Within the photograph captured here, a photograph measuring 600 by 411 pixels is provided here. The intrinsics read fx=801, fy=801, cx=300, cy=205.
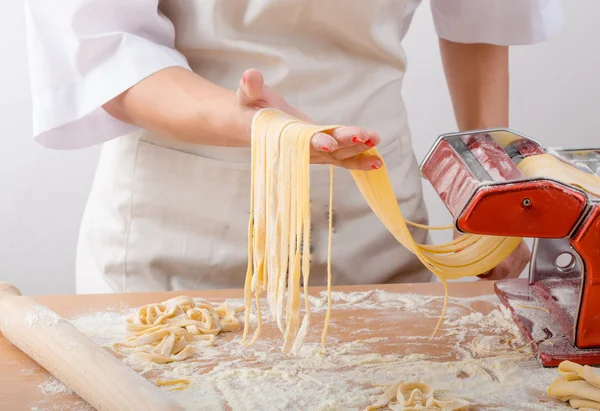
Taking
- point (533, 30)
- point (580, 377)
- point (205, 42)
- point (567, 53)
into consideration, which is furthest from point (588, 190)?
point (567, 53)

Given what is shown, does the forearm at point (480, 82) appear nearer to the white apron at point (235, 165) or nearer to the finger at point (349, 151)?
the white apron at point (235, 165)

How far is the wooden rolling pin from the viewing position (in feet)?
3.47

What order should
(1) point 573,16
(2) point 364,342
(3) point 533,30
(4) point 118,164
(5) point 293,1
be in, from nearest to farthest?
(2) point 364,342 → (5) point 293,1 → (4) point 118,164 → (3) point 533,30 → (1) point 573,16

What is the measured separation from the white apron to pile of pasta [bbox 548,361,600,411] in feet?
2.00

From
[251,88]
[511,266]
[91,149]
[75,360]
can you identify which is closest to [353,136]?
[251,88]

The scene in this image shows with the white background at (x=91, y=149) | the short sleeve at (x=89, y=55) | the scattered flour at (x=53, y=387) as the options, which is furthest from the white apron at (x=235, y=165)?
the white background at (x=91, y=149)

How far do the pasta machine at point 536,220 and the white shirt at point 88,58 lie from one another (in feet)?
1.74

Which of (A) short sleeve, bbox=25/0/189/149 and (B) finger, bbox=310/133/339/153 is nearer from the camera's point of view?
(B) finger, bbox=310/133/339/153

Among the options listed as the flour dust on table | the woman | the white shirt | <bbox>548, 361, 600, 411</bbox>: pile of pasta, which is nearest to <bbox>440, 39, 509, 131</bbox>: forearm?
the woman

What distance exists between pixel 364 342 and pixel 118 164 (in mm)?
667

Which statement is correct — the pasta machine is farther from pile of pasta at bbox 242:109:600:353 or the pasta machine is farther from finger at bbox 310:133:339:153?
finger at bbox 310:133:339:153

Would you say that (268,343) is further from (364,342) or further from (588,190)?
(588,190)

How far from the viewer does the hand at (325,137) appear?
1007 mm

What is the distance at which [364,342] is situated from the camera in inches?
51.8
